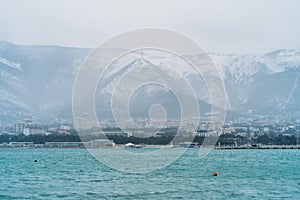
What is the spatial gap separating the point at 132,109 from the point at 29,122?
4447cm

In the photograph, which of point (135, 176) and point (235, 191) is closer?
point (235, 191)

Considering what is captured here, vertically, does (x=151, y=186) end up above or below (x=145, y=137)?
below

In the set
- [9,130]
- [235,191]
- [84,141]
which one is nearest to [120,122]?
[84,141]

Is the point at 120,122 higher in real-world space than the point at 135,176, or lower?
higher

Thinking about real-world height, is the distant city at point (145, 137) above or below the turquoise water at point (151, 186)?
above

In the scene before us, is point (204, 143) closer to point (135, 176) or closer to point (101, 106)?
point (101, 106)

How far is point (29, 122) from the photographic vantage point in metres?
184

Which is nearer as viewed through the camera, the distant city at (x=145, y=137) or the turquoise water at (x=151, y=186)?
the turquoise water at (x=151, y=186)

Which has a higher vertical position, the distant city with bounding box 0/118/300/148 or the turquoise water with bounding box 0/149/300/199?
the distant city with bounding box 0/118/300/148

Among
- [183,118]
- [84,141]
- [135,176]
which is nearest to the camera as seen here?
[135,176]

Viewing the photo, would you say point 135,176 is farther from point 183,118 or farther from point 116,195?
point 183,118

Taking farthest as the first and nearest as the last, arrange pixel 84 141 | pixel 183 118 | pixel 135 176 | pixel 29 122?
pixel 29 122 < pixel 84 141 < pixel 183 118 < pixel 135 176

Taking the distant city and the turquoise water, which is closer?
the turquoise water

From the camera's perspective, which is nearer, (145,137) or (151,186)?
(151,186)
